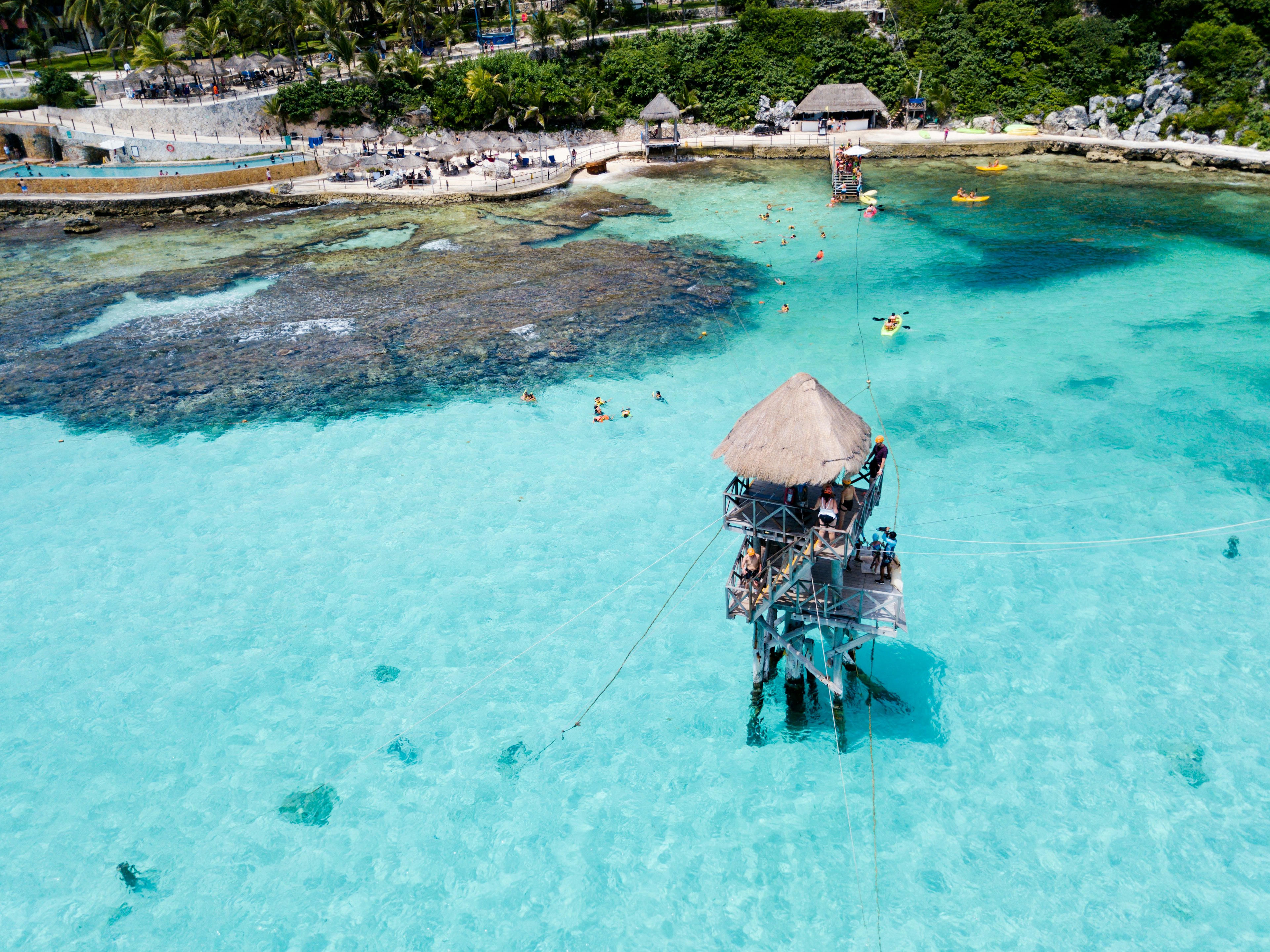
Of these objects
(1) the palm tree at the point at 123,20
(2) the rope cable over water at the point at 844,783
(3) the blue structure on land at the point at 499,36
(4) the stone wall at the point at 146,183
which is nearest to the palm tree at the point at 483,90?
(3) the blue structure on land at the point at 499,36

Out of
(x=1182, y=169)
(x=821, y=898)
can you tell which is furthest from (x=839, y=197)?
(x=821, y=898)

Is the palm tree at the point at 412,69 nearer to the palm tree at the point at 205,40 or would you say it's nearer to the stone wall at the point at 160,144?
the stone wall at the point at 160,144

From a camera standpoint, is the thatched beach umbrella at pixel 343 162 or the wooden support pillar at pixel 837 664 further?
the thatched beach umbrella at pixel 343 162

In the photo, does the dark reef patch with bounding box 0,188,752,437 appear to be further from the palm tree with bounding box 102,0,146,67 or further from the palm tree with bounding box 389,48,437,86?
the palm tree with bounding box 102,0,146,67

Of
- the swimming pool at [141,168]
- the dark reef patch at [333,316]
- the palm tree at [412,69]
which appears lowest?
the dark reef patch at [333,316]

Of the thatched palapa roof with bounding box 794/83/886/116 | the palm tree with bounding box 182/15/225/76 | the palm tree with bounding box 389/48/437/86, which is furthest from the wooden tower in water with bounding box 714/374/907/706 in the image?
the palm tree with bounding box 182/15/225/76

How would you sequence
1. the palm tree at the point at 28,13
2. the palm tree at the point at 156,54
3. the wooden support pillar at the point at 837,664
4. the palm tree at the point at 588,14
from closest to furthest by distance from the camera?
the wooden support pillar at the point at 837,664
the palm tree at the point at 156,54
the palm tree at the point at 588,14
the palm tree at the point at 28,13

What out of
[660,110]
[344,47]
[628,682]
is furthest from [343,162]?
[628,682]
